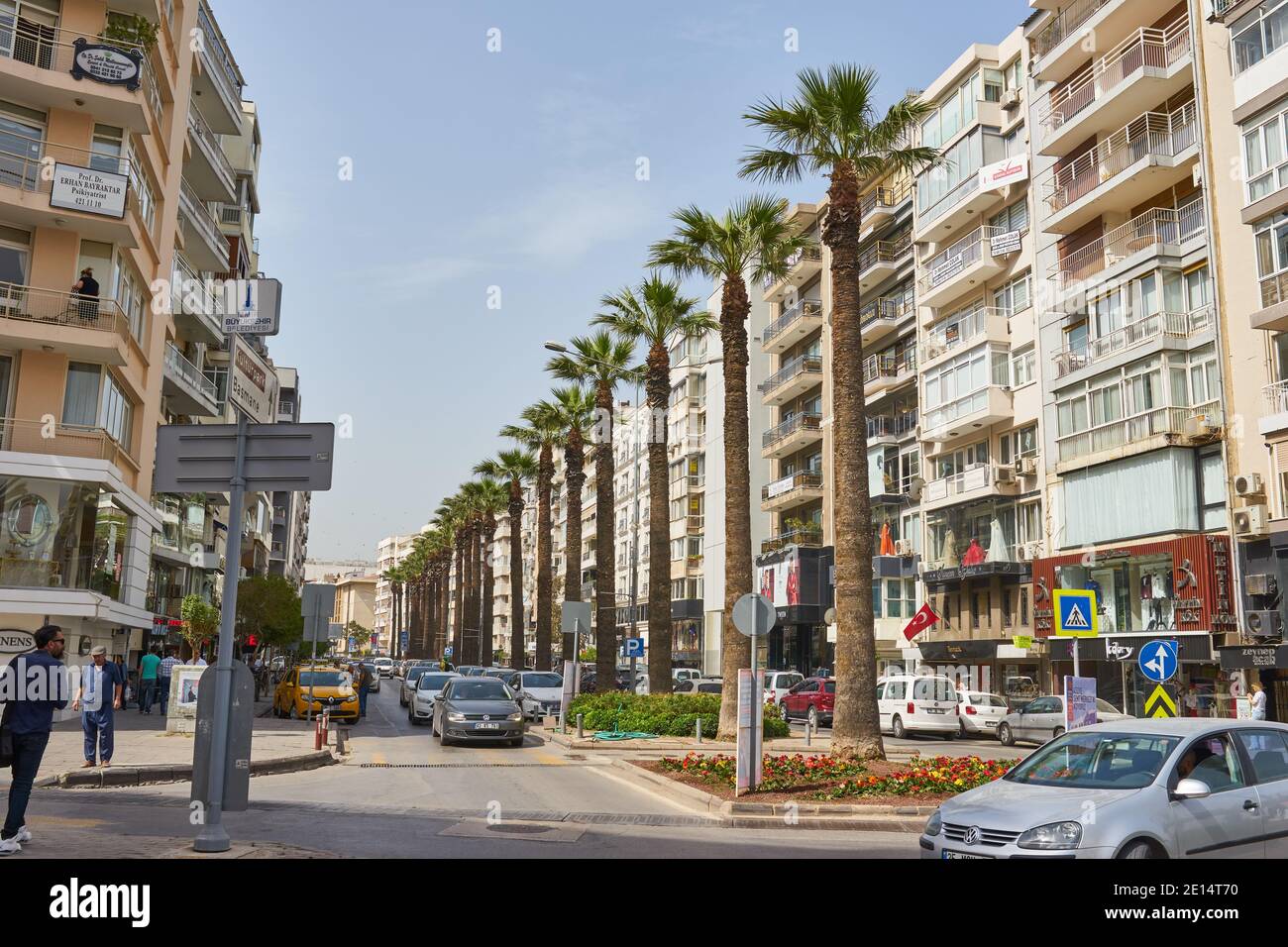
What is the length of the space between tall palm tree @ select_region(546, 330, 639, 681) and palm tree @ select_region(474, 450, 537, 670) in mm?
17566

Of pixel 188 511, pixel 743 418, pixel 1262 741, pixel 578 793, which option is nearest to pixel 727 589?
pixel 743 418

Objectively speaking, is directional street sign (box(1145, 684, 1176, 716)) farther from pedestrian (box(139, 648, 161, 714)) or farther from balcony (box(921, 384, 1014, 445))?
pedestrian (box(139, 648, 161, 714))

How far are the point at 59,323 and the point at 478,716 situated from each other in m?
14.5

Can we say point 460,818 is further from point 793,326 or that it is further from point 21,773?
point 793,326

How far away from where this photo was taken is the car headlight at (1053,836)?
25.4 feet

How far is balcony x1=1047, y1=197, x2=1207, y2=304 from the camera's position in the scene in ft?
109

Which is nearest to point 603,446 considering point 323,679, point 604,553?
point 604,553

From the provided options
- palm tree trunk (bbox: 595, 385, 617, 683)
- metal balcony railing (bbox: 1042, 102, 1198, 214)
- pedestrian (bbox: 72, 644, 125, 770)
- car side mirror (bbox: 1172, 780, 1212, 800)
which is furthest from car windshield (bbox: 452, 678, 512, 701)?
metal balcony railing (bbox: 1042, 102, 1198, 214)

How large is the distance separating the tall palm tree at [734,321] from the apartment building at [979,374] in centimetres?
1586

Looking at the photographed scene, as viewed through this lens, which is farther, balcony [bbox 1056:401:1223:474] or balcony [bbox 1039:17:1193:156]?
balcony [bbox 1039:17:1193:156]

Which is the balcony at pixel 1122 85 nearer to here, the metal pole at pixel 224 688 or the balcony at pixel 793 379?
the balcony at pixel 793 379

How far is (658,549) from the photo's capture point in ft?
101

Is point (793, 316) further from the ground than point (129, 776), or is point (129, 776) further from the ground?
point (793, 316)

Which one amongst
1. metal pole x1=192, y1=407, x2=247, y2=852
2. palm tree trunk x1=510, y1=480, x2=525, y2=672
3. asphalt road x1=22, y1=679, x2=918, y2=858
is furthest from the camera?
palm tree trunk x1=510, y1=480, x2=525, y2=672
